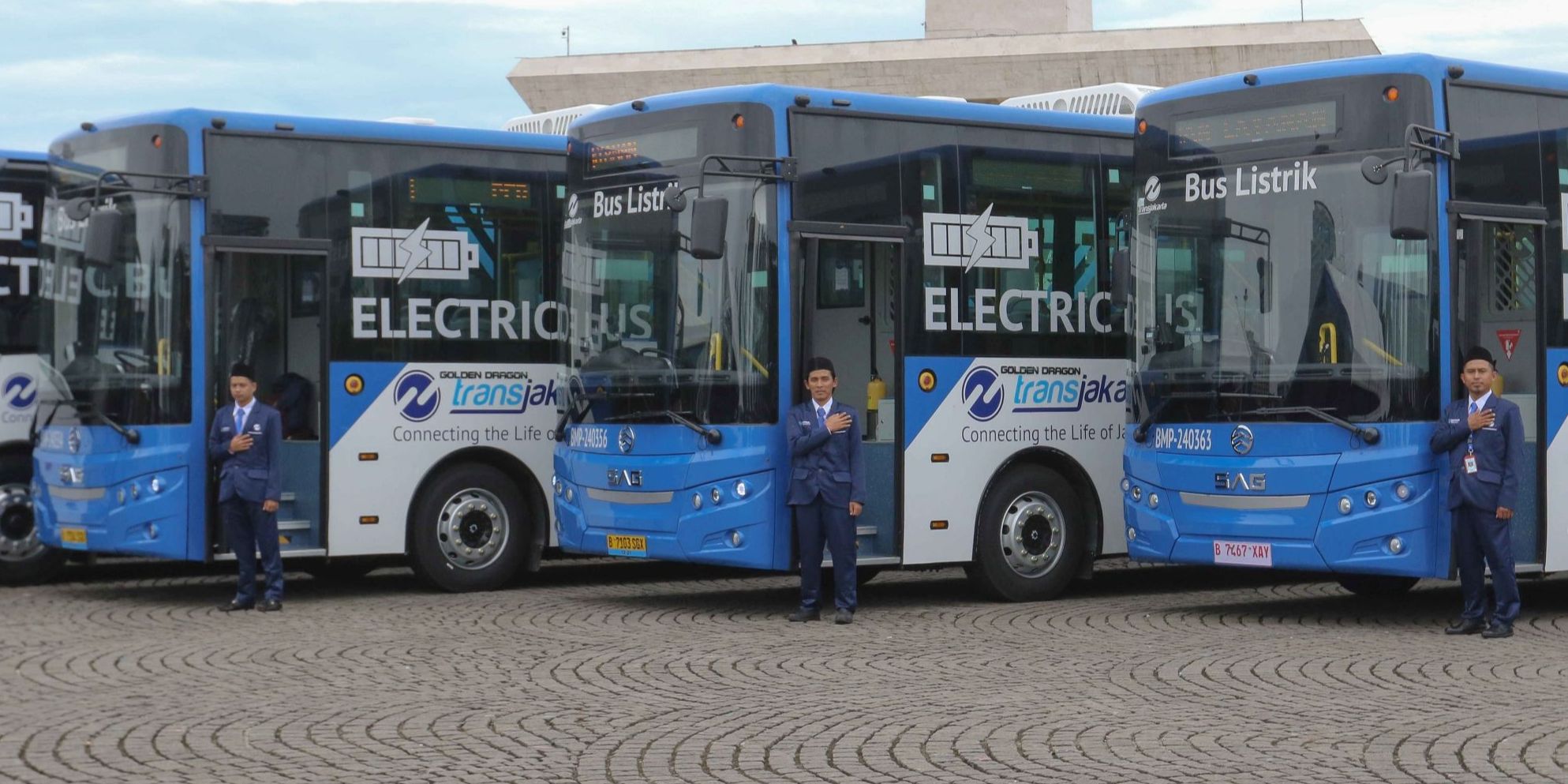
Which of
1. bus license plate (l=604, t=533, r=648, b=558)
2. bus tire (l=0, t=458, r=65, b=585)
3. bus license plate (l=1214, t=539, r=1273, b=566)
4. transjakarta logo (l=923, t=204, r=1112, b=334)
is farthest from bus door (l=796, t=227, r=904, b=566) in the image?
bus tire (l=0, t=458, r=65, b=585)

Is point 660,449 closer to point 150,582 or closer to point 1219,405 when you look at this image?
point 1219,405

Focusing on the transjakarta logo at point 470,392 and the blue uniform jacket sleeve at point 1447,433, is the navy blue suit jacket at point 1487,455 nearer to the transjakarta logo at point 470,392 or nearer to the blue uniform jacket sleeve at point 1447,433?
the blue uniform jacket sleeve at point 1447,433

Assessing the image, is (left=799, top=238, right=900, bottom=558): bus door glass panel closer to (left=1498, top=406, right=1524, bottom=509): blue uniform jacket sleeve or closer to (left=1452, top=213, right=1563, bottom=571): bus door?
(left=1452, top=213, right=1563, bottom=571): bus door

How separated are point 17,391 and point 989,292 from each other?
741 cm

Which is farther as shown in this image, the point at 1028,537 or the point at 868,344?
the point at 1028,537

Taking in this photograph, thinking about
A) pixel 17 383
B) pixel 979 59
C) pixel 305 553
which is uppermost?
pixel 979 59

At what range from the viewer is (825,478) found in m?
13.4

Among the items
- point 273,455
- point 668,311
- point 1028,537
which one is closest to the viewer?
point 668,311

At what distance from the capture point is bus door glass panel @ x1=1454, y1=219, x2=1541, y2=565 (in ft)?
42.6

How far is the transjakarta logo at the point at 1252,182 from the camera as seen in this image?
12961 millimetres

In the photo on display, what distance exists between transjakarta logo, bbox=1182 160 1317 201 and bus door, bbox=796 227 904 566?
6.13ft

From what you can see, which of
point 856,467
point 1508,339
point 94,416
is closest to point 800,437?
point 856,467

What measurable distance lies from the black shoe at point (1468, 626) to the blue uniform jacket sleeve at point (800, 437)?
377 cm

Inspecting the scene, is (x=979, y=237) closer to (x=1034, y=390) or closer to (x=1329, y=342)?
(x=1034, y=390)
